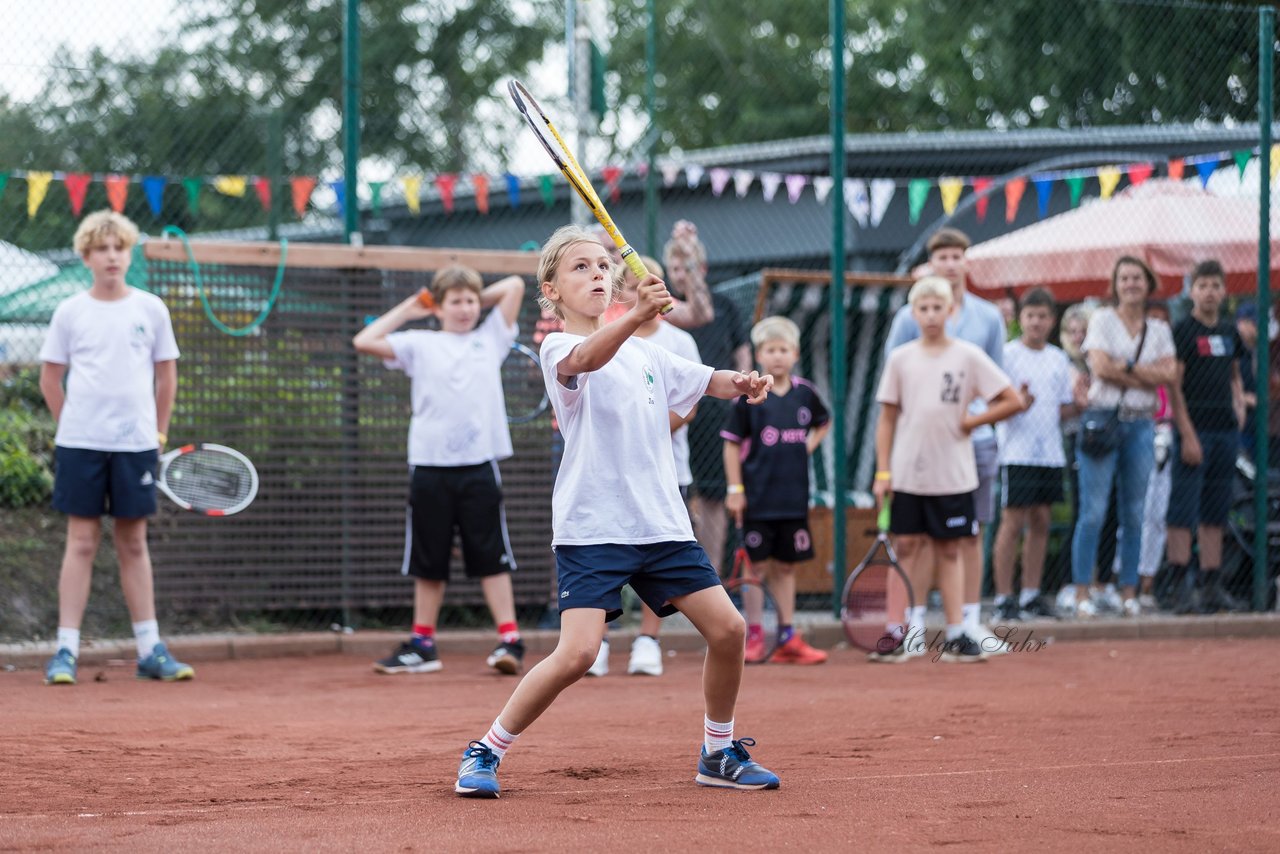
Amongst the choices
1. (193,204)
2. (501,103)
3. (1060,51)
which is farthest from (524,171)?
(501,103)

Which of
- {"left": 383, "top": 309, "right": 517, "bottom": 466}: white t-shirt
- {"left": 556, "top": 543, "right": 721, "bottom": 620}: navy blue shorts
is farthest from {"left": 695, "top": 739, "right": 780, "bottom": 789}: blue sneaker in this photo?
{"left": 383, "top": 309, "right": 517, "bottom": 466}: white t-shirt

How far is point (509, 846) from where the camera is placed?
3.62m

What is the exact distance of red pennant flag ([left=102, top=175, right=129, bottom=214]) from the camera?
910 cm

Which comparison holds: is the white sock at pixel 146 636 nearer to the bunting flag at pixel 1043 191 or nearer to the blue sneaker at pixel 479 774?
the blue sneaker at pixel 479 774

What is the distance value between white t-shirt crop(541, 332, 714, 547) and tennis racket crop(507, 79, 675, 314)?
0.27 meters

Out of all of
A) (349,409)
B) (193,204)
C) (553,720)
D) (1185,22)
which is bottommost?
(553,720)

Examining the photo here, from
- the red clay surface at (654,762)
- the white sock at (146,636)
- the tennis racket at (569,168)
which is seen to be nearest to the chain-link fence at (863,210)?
the white sock at (146,636)

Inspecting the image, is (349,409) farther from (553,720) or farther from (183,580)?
(553,720)

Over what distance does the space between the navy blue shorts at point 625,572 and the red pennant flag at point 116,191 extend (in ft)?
18.4

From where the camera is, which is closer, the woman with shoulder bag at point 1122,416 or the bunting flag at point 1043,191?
the woman with shoulder bag at point 1122,416

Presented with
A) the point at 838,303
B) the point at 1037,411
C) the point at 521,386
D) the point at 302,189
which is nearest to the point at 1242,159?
the point at 1037,411

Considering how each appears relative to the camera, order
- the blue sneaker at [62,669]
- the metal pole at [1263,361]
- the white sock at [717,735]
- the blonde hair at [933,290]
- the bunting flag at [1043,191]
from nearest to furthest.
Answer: the white sock at [717,735] → the blue sneaker at [62,669] → the blonde hair at [933,290] → the metal pole at [1263,361] → the bunting flag at [1043,191]

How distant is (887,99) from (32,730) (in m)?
23.2

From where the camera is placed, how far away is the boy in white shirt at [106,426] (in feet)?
23.0
